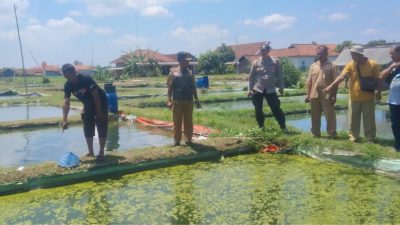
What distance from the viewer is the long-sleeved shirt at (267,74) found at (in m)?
7.27

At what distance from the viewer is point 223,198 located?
4613 millimetres

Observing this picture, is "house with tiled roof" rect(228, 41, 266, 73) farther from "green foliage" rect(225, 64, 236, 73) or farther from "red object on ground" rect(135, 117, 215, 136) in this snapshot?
"red object on ground" rect(135, 117, 215, 136)

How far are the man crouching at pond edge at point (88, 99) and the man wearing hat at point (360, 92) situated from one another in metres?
3.30

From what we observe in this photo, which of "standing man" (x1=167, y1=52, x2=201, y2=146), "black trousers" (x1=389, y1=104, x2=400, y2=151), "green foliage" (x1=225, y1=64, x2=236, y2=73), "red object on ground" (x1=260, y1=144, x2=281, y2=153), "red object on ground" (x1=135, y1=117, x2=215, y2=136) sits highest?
"green foliage" (x1=225, y1=64, x2=236, y2=73)

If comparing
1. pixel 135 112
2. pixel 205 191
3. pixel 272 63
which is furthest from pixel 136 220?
pixel 135 112

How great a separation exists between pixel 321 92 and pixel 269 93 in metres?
0.87

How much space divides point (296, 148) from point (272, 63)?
148 cm

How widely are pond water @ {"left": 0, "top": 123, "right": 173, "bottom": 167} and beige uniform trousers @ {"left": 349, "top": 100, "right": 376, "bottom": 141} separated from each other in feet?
11.1

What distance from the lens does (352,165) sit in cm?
595

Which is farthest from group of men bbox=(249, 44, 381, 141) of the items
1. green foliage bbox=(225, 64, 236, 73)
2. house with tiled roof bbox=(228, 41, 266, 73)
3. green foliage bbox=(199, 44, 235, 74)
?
green foliage bbox=(225, 64, 236, 73)

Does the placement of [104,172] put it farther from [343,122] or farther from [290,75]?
[290,75]

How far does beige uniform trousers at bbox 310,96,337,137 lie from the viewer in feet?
22.5

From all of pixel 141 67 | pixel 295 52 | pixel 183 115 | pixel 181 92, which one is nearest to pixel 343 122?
pixel 183 115

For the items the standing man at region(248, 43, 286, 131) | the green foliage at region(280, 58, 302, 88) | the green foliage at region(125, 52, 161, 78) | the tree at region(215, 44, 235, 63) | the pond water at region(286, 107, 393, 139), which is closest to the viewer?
the standing man at region(248, 43, 286, 131)
